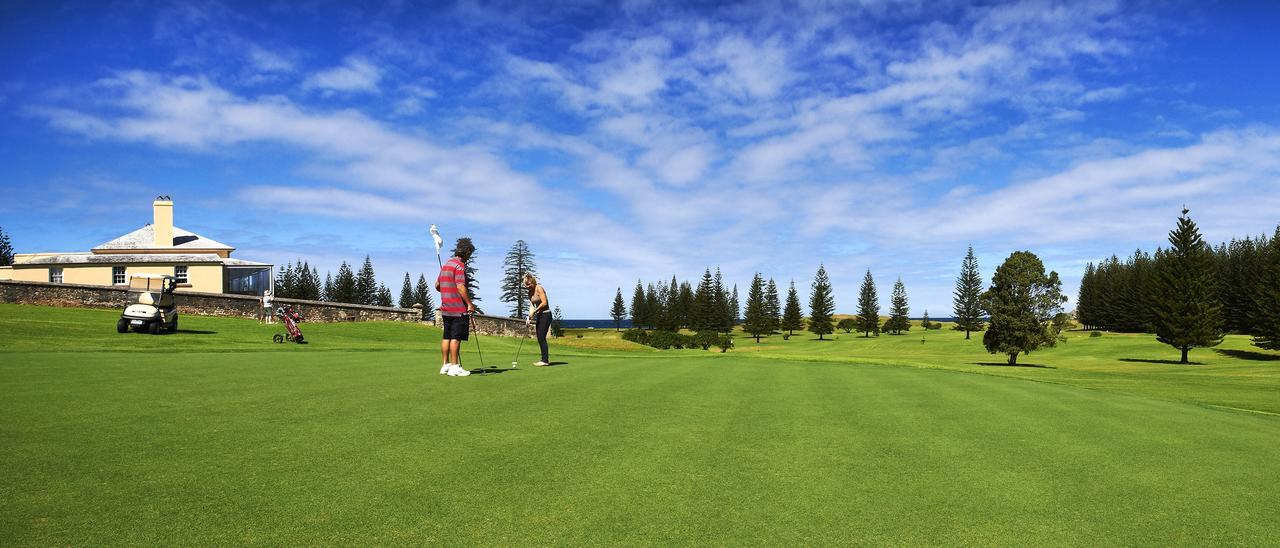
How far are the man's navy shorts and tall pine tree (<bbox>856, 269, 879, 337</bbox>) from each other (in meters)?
116

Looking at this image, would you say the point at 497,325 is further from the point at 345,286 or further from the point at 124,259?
the point at 345,286

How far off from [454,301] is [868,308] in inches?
4628

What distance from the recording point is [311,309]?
3903 cm

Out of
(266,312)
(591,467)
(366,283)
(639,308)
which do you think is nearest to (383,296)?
(366,283)

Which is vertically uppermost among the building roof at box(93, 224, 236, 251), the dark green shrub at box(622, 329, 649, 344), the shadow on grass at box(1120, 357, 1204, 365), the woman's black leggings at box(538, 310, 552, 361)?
the building roof at box(93, 224, 236, 251)

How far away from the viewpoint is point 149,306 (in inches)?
911

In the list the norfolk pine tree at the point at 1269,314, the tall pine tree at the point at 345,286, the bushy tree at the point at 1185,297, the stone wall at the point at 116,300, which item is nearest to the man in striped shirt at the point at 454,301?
the stone wall at the point at 116,300

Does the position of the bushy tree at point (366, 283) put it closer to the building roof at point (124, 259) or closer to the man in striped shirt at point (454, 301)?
the building roof at point (124, 259)

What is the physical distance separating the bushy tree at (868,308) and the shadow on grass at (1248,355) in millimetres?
61646

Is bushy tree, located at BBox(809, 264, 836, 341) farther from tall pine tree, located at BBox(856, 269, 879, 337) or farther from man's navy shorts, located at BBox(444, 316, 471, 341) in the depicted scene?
man's navy shorts, located at BBox(444, 316, 471, 341)

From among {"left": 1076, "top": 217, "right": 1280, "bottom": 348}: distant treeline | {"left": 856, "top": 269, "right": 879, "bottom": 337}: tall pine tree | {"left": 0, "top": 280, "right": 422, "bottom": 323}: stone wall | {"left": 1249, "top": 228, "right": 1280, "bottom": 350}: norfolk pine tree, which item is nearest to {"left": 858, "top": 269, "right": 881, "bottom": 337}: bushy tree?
{"left": 856, "top": 269, "right": 879, "bottom": 337}: tall pine tree

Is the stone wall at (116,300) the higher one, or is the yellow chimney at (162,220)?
the yellow chimney at (162,220)

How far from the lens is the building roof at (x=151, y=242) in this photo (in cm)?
4497

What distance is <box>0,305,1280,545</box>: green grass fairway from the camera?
3758mm
